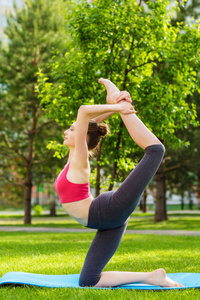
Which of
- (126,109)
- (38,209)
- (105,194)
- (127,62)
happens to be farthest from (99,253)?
(38,209)

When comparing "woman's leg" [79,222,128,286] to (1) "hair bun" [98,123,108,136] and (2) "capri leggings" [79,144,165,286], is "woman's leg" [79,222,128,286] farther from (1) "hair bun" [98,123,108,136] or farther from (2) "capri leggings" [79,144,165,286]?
(1) "hair bun" [98,123,108,136]

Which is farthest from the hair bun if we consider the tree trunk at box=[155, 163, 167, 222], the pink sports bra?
the tree trunk at box=[155, 163, 167, 222]

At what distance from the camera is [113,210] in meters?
3.52

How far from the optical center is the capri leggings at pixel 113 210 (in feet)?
11.4

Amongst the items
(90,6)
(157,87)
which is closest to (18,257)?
(157,87)

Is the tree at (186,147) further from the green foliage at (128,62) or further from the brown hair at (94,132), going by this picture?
the brown hair at (94,132)

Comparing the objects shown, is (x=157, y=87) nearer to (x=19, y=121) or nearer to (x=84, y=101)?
(x=84, y=101)

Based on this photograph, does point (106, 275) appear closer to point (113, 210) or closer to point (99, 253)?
point (99, 253)

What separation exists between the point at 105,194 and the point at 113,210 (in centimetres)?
20

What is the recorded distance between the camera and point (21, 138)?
1995 cm

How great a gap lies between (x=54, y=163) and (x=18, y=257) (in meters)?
13.6

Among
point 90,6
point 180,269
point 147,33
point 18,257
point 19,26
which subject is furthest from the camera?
point 19,26

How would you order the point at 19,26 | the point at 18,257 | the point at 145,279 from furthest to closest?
the point at 19,26 → the point at 18,257 → the point at 145,279

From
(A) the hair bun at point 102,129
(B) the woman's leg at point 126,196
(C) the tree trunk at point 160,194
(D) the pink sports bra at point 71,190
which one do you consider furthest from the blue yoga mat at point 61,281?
(C) the tree trunk at point 160,194
